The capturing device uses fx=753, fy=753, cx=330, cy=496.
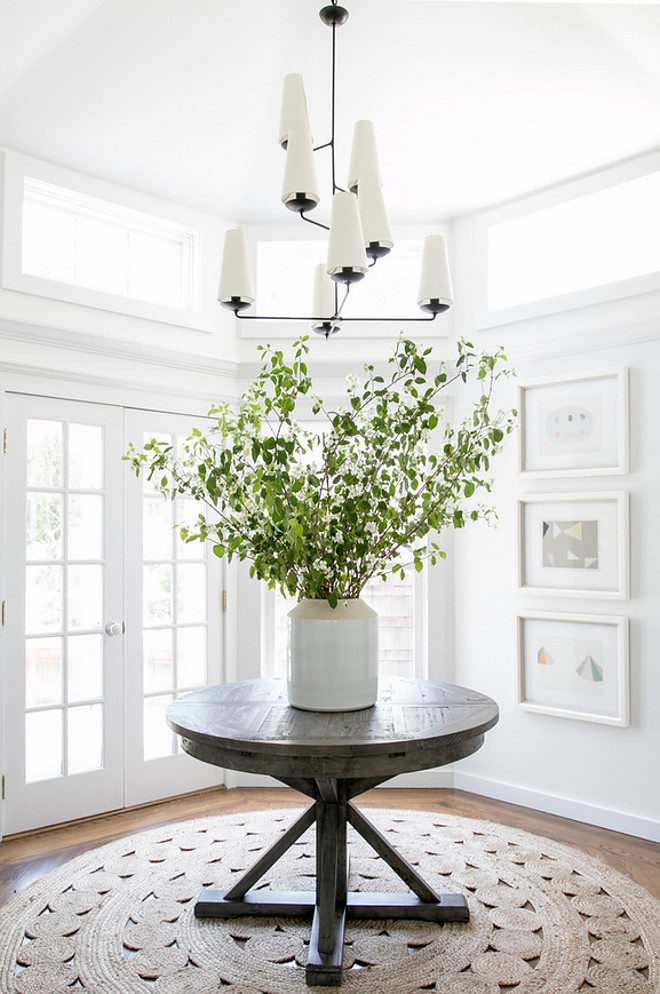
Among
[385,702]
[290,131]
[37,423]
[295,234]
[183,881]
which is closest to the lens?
[290,131]

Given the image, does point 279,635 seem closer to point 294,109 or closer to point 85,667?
point 85,667

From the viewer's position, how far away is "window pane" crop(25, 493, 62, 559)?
3484 millimetres

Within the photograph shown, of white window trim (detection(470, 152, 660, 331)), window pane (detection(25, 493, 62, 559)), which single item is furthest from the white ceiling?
window pane (detection(25, 493, 62, 559))

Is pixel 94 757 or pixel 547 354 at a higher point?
pixel 547 354

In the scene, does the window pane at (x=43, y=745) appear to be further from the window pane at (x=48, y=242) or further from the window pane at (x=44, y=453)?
the window pane at (x=48, y=242)

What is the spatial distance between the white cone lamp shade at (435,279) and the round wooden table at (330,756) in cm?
129

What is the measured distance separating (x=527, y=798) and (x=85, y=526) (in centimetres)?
257

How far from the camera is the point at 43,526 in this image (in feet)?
11.6

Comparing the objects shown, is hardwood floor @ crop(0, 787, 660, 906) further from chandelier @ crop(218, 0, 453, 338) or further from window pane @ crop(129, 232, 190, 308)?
window pane @ crop(129, 232, 190, 308)

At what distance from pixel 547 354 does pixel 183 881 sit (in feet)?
9.45

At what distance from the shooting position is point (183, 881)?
283 centimetres

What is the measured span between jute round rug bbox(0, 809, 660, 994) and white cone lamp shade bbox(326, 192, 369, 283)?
80.0 inches

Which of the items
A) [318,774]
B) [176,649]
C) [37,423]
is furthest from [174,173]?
[318,774]

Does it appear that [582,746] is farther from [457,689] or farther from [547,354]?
[547,354]
